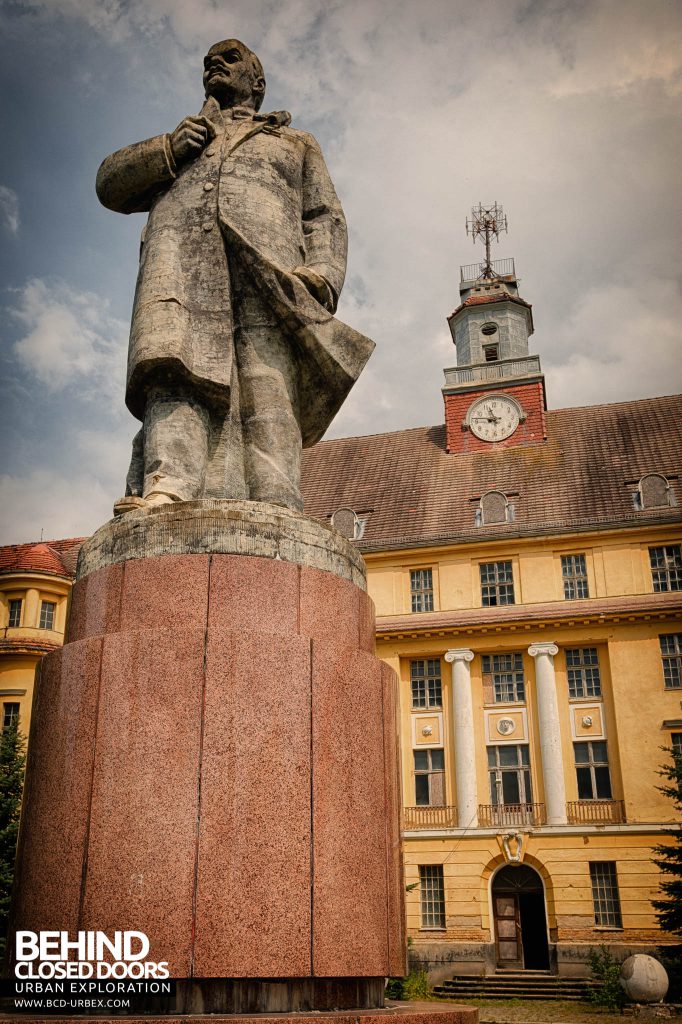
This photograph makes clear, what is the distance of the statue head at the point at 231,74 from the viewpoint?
746cm

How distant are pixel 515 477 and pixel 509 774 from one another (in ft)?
36.9

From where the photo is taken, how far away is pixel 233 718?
4605mm

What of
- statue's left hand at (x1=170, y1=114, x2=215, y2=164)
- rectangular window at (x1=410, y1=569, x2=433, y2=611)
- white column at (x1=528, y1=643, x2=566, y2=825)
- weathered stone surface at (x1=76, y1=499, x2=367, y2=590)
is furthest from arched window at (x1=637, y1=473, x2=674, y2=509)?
weathered stone surface at (x1=76, y1=499, x2=367, y2=590)

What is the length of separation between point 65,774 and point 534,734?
27993mm

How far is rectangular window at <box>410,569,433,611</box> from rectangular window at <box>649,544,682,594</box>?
7545 millimetres

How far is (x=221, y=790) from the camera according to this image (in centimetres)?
446

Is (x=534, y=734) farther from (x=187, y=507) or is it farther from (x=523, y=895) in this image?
(x=187, y=507)

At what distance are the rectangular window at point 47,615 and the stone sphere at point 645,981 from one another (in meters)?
21.3

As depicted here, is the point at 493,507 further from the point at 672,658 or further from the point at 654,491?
the point at 672,658

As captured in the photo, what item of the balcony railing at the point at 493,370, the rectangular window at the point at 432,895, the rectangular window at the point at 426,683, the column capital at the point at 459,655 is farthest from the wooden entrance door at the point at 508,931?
the balcony railing at the point at 493,370

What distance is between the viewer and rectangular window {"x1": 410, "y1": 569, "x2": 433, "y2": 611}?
33.4 m

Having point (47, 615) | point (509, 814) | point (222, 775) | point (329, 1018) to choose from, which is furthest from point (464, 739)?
point (329, 1018)

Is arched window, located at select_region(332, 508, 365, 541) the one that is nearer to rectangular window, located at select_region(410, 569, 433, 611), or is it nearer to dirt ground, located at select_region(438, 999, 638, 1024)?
rectangular window, located at select_region(410, 569, 433, 611)

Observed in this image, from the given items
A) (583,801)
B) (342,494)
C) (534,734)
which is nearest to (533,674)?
(534,734)
